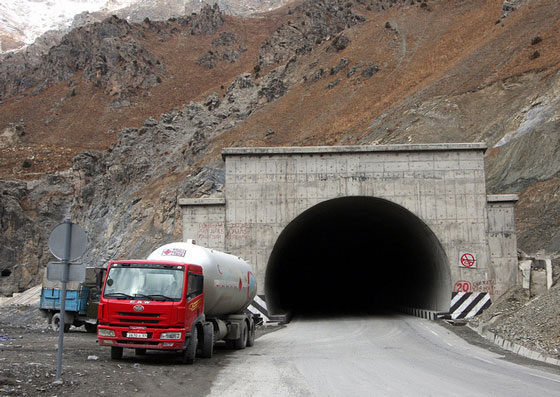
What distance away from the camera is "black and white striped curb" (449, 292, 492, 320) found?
22.1 m

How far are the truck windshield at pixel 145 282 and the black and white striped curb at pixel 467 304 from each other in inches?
559

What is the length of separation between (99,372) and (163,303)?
1.88 metres

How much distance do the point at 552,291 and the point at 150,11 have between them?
203m

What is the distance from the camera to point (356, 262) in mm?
42969

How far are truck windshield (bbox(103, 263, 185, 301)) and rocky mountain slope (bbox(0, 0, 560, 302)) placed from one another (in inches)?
788

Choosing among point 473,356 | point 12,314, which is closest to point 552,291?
point 473,356

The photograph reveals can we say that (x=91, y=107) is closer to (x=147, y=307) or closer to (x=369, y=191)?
(x=369, y=191)

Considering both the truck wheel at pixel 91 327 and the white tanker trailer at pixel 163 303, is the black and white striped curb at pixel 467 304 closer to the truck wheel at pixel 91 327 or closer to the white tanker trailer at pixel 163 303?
the white tanker trailer at pixel 163 303

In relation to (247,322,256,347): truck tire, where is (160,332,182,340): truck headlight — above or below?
above

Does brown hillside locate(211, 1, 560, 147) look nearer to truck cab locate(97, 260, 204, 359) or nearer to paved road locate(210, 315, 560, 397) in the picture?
paved road locate(210, 315, 560, 397)

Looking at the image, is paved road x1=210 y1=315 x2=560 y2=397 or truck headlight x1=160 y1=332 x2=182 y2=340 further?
truck headlight x1=160 y1=332 x2=182 y2=340

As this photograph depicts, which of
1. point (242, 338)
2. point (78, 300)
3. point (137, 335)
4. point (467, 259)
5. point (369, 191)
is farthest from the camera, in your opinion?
point (369, 191)

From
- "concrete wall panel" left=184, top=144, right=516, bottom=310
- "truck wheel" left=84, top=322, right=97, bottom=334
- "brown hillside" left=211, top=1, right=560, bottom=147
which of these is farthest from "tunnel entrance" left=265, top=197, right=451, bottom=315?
"brown hillside" left=211, top=1, right=560, bottom=147

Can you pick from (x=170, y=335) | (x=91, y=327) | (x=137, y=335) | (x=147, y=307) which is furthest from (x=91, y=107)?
(x=170, y=335)
